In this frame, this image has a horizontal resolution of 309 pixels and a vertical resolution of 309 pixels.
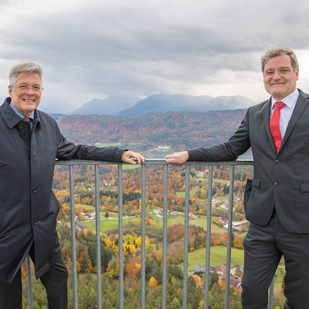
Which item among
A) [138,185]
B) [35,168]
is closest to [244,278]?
[138,185]

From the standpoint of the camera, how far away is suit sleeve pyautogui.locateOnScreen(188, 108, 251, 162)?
231cm

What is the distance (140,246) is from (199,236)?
0.56m

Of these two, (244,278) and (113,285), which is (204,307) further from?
(113,285)

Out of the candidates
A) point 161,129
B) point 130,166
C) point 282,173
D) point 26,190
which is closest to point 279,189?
point 282,173

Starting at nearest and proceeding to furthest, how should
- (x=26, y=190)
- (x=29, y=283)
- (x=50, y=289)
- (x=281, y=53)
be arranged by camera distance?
(x=26, y=190) < (x=281, y=53) < (x=50, y=289) < (x=29, y=283)

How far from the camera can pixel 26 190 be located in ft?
6.13

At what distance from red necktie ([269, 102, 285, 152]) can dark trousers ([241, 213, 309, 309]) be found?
567 mm

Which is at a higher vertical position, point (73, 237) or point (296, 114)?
point (296, 114)

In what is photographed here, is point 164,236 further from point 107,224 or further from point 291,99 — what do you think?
point 291,99

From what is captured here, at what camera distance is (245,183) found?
2238 millimetres

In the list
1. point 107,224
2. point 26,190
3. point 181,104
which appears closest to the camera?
point 26,190

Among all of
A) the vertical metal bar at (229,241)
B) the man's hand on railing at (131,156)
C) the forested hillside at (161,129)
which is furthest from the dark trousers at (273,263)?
the forested hillside at (161,129)

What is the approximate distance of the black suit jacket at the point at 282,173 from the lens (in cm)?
187

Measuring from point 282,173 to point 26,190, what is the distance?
74.1 inches
